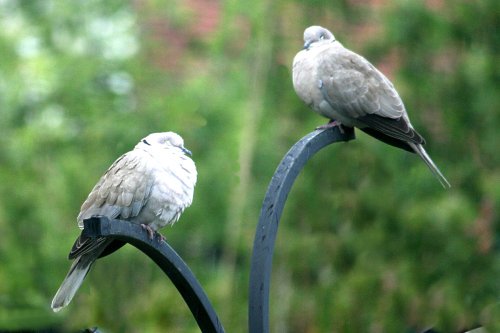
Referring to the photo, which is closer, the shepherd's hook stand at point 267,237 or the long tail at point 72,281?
the shepherd's hook stand at point 267,237

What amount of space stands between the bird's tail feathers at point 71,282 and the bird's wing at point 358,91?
1.22m

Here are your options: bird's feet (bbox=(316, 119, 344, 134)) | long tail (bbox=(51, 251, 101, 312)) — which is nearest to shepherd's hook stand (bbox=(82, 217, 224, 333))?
long tail (bbox=(51, 251, 101, 312))

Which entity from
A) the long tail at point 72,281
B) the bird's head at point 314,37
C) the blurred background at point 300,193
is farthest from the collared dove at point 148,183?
the blurred background at point 300,193

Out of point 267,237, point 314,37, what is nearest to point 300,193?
point 314,37

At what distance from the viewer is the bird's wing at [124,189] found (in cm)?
328

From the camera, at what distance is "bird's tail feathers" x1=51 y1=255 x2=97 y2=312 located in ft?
9.98

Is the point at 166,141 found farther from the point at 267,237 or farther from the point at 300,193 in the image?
the point at 300,193

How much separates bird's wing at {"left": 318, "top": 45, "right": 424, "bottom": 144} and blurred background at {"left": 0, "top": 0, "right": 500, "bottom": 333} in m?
1.94

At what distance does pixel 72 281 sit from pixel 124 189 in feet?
1.16

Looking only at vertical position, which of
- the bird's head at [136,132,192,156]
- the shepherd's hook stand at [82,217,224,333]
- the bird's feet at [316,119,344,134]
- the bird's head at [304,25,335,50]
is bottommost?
the shepherd's hook stand at [82,217,224,333]

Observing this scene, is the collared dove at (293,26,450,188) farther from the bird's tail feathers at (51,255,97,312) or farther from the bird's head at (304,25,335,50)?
the bird's tail feathers at (51,255,97,312)

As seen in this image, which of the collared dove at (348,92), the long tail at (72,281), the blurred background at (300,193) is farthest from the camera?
the blurred background at (300,193)

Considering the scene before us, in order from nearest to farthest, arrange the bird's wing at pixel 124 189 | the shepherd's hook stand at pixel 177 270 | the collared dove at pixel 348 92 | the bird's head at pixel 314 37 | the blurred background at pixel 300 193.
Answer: the shepherd's hook stand at pixel 177 270, the bird's wing at pixel 124 189, the collared dove at pixel 348 92, the bird's head at pixel 314 37, the blurred background at pixel 300 193

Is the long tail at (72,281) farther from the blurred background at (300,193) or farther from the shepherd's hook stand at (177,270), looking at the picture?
the blurred background at (300,193)
